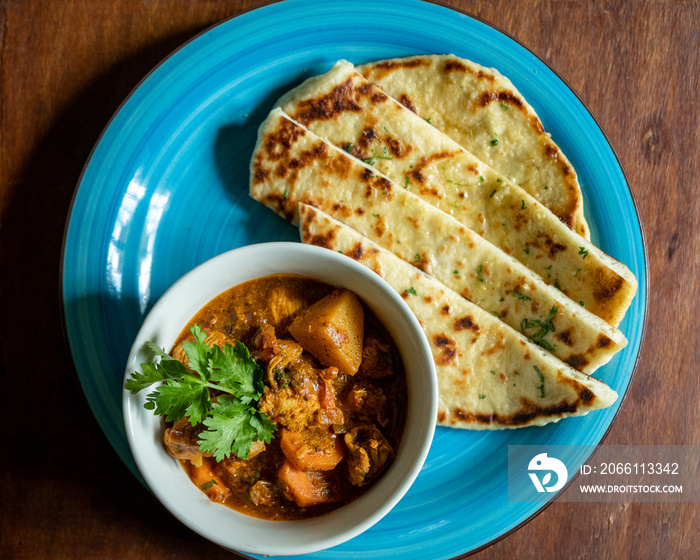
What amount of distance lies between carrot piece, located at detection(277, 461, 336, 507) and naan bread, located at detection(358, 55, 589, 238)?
6.37 feet

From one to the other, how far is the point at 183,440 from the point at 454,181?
197 centimetres

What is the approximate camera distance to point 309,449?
254cm

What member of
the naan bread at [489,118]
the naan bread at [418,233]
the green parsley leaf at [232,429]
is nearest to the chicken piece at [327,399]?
the green parsley leaf at [232,429]

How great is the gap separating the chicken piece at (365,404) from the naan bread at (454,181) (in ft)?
3.62

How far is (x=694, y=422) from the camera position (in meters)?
3.52

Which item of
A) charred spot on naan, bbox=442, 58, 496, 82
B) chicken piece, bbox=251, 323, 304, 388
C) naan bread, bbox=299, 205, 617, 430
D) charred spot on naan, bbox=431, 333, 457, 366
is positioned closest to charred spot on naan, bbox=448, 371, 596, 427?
naan bread, bbox=299, 205, 617, 430

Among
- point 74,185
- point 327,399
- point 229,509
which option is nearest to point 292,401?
point 327,399

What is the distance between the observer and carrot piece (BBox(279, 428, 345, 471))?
99.6 inches

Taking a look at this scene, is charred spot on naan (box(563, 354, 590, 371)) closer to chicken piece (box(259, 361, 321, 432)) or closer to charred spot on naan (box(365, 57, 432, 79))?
chicken piece (box(259, 361, 321, 432))

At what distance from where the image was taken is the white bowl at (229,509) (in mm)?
2404

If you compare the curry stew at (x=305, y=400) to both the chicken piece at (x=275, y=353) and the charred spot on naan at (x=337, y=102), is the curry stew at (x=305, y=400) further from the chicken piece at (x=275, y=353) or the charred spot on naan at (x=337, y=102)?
the charred spot on naan at (x=337, y=102)

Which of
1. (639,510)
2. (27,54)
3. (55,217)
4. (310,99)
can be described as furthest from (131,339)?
(639,510)

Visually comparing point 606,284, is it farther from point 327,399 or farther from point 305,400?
point 305,400

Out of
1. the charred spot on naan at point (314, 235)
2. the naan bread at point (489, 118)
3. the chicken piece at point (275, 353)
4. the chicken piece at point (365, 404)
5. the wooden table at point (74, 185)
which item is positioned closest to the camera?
the chicken piece at point (275, 353)
